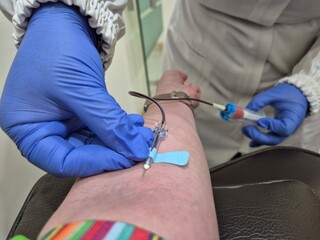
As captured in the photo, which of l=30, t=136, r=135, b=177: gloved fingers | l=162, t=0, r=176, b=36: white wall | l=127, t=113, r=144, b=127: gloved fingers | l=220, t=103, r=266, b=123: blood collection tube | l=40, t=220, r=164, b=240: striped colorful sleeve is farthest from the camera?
l=162, t=0, r=176, b=36: white wall

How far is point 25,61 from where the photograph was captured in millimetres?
522

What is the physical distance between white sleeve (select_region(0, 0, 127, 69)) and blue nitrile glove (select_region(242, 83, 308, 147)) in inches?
19.5

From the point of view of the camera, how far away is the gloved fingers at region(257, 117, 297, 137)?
0.90m

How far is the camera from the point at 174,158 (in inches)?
21.5

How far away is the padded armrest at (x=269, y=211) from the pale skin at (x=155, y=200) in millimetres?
60

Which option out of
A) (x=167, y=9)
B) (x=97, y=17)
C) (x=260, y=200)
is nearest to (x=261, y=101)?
(x=260, y=200)

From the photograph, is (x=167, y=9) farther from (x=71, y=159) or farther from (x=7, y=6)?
(x=71, y=159)

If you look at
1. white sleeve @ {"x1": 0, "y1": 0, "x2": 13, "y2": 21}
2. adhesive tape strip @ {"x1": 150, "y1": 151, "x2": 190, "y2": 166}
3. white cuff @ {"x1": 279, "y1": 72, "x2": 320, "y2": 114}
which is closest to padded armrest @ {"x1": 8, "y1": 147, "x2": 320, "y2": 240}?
adhesive tape strip @ {"x1": 150, "y1": 151, "x2": 190, "y2": 166}

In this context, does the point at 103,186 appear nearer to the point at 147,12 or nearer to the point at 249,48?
the point at 249,48

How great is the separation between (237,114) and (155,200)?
50 cm

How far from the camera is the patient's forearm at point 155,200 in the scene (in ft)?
1.33

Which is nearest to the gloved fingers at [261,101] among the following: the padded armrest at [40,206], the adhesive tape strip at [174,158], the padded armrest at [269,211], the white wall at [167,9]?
the padded armrest at [269,211]

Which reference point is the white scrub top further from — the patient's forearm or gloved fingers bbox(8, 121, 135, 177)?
gloved fingers bbox(8, 121, 135, 177)

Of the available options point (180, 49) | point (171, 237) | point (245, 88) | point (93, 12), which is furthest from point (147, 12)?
point (171, 237)
